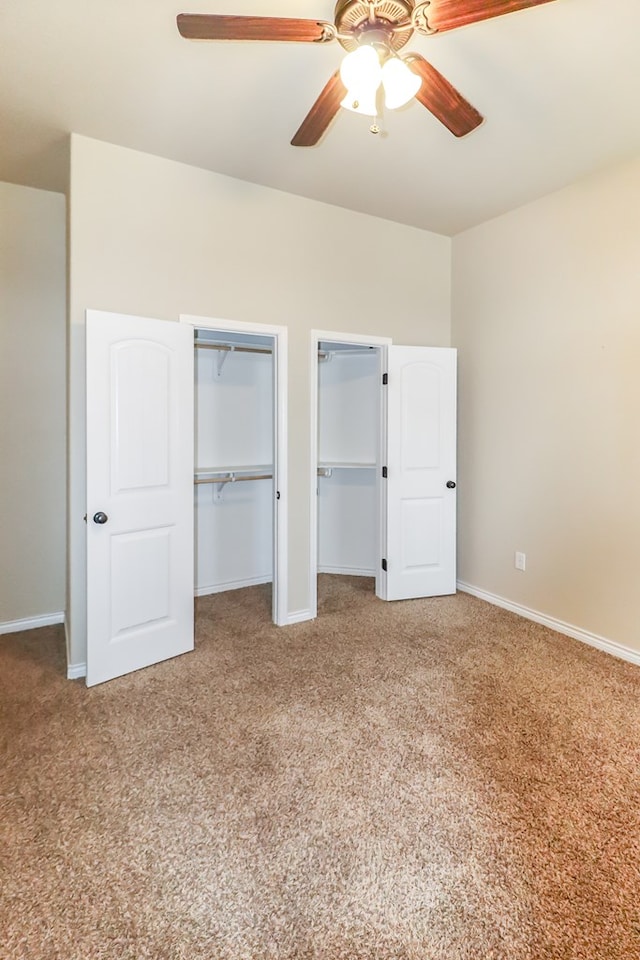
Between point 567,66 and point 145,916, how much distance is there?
348 cm

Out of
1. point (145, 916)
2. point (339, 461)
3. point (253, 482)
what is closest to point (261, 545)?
point (253, 482)

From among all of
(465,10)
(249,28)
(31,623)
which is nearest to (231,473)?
(31,623)

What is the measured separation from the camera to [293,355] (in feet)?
11.1

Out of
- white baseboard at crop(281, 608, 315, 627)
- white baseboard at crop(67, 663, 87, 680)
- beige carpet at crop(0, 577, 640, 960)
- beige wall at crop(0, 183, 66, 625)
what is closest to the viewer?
beige carpet at crop(0, 577, 640, 960)

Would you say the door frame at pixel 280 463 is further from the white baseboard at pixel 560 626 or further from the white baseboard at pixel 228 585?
the white baseboard at pixel 560 626

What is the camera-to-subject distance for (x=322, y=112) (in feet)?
6.16

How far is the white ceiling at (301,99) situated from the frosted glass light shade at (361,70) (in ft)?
1.60

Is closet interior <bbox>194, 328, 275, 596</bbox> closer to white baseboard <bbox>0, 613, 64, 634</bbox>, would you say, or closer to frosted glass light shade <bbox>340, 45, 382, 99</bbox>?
white baseboard <bbox>0, 613, 64, 634</bbox>

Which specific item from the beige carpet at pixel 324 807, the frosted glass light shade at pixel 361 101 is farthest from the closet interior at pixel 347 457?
the frosted glass light shade at pixel 361 101

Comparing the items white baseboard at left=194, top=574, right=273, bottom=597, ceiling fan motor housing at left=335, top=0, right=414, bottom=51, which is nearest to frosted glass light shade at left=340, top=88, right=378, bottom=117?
ceiling fan motor housing at left=335, top=0, right=414, bottom=51

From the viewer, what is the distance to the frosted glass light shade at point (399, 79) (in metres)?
1.61

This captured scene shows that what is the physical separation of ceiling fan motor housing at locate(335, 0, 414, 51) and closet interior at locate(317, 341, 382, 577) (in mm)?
2820

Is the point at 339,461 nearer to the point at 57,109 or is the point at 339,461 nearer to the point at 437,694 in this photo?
A: the point at 437,694

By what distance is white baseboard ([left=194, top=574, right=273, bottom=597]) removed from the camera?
4.04 meters
